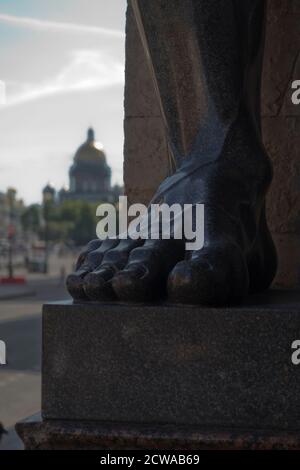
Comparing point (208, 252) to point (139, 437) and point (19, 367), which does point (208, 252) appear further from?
point (19, 367)

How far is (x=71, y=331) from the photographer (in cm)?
177

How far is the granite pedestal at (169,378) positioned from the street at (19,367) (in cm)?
602

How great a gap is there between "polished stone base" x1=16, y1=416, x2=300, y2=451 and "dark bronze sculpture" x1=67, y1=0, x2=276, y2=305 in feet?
0.80

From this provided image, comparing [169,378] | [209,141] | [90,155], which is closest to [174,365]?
[169,378]

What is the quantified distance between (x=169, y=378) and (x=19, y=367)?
11.5 metres

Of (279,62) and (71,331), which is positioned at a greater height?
(279,62)

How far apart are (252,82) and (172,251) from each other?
1.69 feet

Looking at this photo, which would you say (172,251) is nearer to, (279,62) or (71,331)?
(71,331)

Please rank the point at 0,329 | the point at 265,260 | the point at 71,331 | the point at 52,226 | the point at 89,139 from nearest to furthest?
the point at 71,331
the point at 265,260
the point at 0,329
the point at 52,226
the point at 89,139

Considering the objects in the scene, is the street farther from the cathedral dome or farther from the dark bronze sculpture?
the cathedral dome

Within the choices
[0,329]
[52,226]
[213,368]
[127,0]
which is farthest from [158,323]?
[52,226]

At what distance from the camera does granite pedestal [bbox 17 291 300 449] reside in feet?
5.48

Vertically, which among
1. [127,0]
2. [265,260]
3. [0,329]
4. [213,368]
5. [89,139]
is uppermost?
[89,139]

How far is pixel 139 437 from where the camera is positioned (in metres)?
1.69
